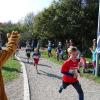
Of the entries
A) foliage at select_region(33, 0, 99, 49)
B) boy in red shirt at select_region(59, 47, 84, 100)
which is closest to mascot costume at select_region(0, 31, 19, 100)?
boy in red shirt at select_region(59, 47, 84, 100)

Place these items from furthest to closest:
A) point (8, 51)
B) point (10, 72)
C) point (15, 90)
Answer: point (10, 72)
point (15, 90)
point (8, 51)

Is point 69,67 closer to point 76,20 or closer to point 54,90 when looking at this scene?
point 54,90

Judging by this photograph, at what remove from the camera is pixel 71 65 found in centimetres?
1066

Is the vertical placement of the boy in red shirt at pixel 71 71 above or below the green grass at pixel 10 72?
above

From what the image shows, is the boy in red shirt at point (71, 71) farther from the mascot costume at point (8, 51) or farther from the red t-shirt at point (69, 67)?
the mascot costume at point (8, 51)

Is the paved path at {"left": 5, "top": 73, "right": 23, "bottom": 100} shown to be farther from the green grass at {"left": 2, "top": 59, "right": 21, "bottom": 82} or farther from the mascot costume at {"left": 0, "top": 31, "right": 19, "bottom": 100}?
the mascot costume at {"left": 0, "top": 31, "right": 19, "bottom": 100}

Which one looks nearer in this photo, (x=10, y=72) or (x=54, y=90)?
(x=54, y=90)

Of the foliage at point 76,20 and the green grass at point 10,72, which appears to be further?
the foliage at point 76,20

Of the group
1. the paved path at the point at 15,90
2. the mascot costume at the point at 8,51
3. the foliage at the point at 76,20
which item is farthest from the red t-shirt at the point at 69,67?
the foliage at the point at 76,20

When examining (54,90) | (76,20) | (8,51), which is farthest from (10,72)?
(76,20)

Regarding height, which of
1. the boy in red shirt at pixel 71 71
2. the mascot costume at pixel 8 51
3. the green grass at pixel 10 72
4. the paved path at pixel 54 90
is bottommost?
the green grass at pixel 10 72

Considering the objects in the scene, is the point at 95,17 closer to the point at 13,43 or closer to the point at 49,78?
the point at 49,78

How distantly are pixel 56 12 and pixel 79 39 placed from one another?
4012 mm

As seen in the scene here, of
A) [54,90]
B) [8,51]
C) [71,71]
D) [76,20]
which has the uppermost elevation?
[8,51]
